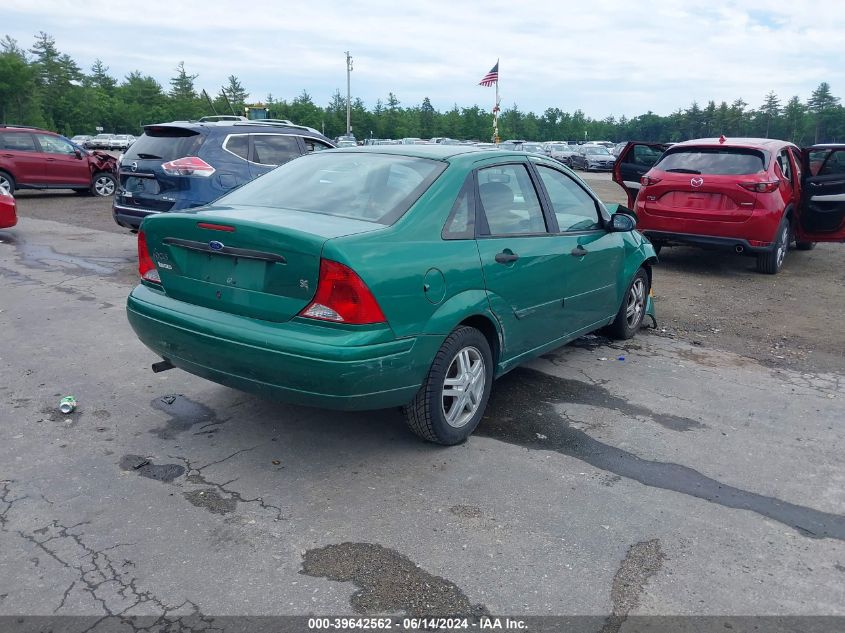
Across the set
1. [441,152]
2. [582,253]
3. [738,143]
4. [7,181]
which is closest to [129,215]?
[441,152]

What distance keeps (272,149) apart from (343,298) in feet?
22.7

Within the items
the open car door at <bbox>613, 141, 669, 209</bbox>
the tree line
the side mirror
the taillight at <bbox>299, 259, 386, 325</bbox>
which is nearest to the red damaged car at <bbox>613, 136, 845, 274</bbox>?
the open car door at <bbox>613, 141, 669, 209</bbox>

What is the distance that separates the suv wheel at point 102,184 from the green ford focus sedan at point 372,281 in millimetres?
15497

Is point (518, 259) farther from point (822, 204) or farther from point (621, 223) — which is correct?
point (822, 204)

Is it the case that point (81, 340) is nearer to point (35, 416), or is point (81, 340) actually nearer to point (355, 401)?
point (35, 416)

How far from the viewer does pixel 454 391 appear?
164 inches

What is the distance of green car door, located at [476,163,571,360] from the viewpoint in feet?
14.4

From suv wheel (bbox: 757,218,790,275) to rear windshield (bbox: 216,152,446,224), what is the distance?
6.81 m

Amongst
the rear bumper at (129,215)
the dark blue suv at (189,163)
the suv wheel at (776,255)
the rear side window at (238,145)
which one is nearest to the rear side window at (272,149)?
the dark blue suv at (189,163)

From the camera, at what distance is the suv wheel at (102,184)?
18500mm

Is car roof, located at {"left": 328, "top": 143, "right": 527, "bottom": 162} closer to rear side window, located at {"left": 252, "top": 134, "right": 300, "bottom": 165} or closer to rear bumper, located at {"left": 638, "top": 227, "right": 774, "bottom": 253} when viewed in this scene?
rear side window, located at {"left": 252, "top": 134, "right": 300, "bottom": 165}

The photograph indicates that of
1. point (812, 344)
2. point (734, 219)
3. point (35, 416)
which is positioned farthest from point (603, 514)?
point (734, 219)

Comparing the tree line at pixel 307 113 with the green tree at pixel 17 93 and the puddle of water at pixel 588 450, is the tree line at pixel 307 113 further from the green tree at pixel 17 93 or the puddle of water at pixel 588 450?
the puddle of water at pixel 588 450

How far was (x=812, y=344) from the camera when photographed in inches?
267
